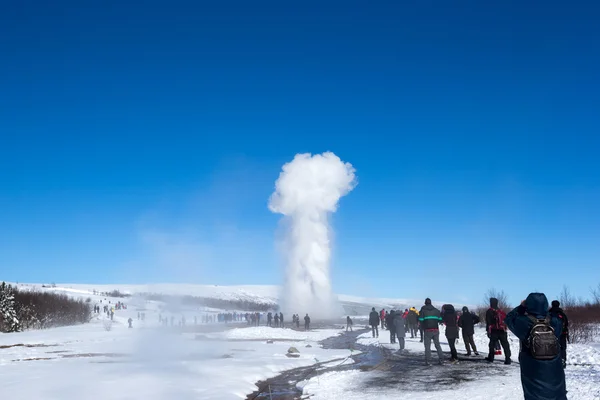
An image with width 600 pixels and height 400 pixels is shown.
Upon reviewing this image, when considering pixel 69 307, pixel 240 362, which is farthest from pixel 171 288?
pixel 240 362

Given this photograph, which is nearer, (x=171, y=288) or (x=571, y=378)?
(x=571, y=378)

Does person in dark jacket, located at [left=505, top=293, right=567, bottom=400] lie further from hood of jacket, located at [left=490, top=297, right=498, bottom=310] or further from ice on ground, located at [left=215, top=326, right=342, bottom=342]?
ice on ground, located at [left=215, top=326, right=342, bottom=342]

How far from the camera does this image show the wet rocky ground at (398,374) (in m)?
13.3

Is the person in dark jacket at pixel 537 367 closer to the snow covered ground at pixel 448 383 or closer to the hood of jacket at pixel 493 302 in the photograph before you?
the snow covered ground at pixel 448 383

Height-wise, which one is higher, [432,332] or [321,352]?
[432,332]

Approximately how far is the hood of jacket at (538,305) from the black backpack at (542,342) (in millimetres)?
121

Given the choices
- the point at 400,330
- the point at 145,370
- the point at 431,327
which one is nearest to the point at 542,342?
the point at 431,327

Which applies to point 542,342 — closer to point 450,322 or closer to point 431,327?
point 431,327

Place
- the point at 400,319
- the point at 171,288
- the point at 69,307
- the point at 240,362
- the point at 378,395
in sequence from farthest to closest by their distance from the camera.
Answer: the point at 69,307, the point at 171,288, the point at 400,319, the point at 240,362, the point at 378,395

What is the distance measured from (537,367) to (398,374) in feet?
30.9

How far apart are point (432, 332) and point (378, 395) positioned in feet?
18.3

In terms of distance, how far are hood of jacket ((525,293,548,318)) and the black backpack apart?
0.12 meters

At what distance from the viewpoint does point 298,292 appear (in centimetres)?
8131

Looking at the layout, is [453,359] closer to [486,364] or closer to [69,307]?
[486,364]
